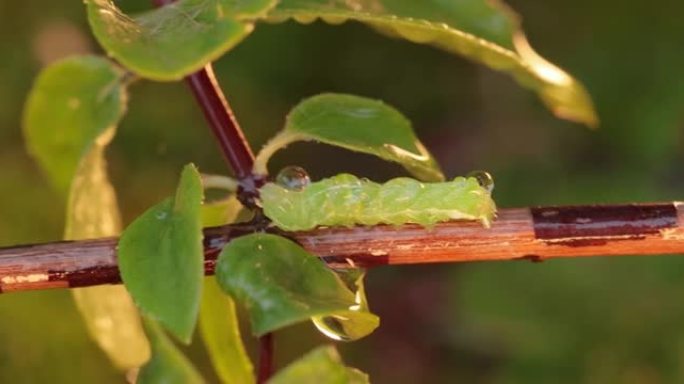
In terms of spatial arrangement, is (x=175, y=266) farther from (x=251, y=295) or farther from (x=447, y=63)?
(x=447, y=63)

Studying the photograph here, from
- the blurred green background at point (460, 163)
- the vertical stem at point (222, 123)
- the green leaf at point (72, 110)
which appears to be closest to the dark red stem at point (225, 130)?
the vertical stem at point (222, 123)

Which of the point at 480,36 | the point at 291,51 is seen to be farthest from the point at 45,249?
the point at 291,51

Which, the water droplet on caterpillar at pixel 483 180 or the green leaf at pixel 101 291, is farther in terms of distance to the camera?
the green leaf at pixel 101 291

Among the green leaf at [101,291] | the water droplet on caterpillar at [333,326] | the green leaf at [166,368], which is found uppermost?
the water droplet on caterpillar at [333,326]

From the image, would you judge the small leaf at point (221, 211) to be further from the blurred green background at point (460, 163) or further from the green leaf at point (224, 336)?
the blurred green background at point (460, 163)

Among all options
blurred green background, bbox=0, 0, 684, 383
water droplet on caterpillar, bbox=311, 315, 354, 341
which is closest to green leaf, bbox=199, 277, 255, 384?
water droplet on caterpillar, bbox=311, 315, 354, 341

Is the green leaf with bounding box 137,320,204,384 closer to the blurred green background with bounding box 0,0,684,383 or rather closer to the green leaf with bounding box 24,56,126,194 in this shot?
the green leaf with bounding box 24,56,126,194

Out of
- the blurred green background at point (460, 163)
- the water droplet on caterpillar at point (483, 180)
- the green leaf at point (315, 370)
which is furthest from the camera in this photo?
the blurred green background at point (460, 163)
